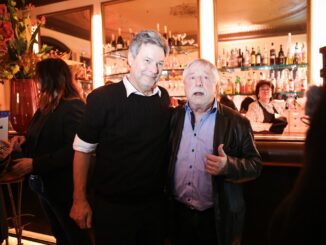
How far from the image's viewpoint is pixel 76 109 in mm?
1820

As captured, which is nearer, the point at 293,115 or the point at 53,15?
the point at 293,115

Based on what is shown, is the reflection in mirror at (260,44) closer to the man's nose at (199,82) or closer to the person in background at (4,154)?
the man's nose at (199,82)

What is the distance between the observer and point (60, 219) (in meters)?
1.93

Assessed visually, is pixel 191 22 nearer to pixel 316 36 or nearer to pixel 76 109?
pixel 316 36

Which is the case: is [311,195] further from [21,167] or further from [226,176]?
[21,167]

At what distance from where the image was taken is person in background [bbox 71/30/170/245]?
1438 mm

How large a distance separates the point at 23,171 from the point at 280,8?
361 centimetres

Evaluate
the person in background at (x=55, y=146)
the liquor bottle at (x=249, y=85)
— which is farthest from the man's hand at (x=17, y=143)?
the liquor bottle at (x=249, y=85)

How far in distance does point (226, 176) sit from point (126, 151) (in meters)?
0.48

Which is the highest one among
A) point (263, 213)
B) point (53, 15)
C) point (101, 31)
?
point (53, 15)

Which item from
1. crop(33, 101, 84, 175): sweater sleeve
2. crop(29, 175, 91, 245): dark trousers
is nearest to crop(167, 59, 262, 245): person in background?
crop(33, 101, 84, 175): sweater sleeve

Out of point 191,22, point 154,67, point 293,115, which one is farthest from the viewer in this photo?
point 191,22

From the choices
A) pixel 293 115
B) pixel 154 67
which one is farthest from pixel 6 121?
pixel 293 115

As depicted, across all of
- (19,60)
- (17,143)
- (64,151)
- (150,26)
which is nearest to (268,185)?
(64,151)
